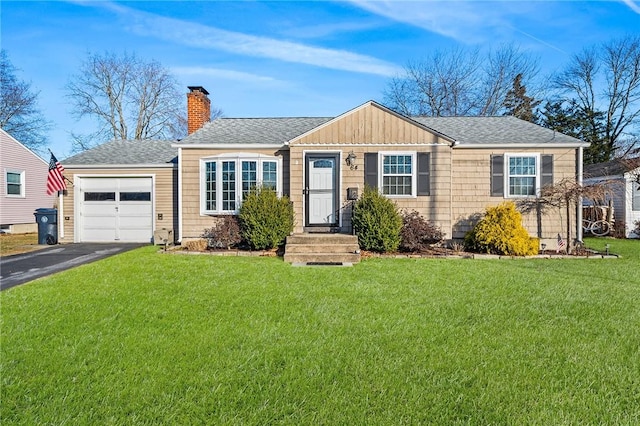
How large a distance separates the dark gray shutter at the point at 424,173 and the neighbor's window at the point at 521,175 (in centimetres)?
275

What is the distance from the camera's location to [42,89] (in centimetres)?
2867

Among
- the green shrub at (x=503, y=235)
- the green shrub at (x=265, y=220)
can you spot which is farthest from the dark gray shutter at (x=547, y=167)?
the green shrub at (x=265, y=220)

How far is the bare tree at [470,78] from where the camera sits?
28.4 meters

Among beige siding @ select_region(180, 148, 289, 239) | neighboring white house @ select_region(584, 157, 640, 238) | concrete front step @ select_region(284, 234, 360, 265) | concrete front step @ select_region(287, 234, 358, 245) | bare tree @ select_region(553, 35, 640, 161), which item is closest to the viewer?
concrete front step @ select_region(284, 234, 360, 265)

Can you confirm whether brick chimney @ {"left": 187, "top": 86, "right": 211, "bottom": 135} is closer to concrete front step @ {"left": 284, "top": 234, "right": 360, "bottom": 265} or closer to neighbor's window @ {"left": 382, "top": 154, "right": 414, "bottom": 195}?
concrete front step @ {"left": 284, "top": 234, "right": 360, "bottom": 265}

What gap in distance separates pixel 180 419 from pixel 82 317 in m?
2.89

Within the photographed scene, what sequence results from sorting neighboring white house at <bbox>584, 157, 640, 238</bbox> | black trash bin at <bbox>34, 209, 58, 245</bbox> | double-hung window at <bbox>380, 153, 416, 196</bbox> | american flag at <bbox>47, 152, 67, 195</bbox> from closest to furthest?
double-hung window at <bbox>380, 153, 416, 196</bbox> < american flag at <bbox>47, 152, 67, 195</bbox> < black trash bin at <bbox>34, 209, 58, 245</bbox> < neighboring white house at <bbox>584, 157, 640, 238</bbox>

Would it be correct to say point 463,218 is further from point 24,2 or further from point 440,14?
point 24,2

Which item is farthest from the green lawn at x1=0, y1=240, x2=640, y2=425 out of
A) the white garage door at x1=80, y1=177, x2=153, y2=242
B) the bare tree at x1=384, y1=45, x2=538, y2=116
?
the bare tree at x1=384, y1=45, x2=538, y2=116

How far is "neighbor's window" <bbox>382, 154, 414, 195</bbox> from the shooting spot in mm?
11000

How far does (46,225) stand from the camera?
1303 centimetres

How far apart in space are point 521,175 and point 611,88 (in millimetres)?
25157

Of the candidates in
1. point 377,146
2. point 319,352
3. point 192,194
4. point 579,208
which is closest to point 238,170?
point 192,194

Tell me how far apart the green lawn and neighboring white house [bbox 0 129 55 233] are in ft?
55.0
